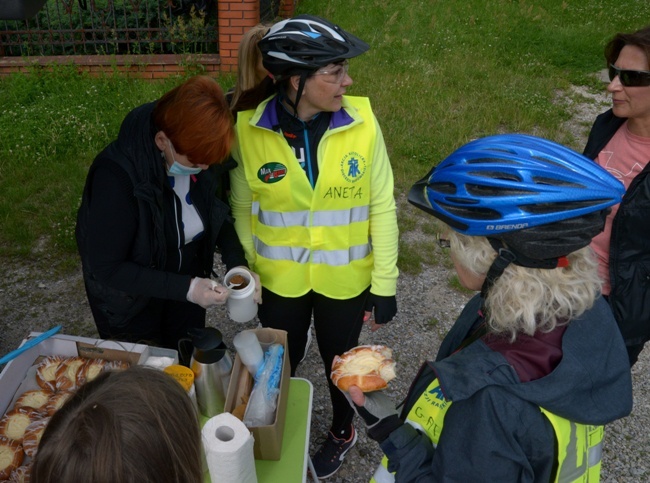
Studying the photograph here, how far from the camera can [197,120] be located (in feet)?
6.77

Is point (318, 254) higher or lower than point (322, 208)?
lower

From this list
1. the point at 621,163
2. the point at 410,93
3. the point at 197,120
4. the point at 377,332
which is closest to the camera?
the point at 197,120

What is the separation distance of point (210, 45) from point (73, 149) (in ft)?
8.44

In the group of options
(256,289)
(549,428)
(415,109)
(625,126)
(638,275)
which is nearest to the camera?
(549,428)

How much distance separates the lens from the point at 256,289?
2355mm

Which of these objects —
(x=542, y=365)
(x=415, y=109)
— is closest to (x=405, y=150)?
(x=415, y=109)

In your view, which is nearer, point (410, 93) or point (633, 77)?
point (633, 77)

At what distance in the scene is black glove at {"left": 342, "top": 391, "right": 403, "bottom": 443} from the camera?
163 cm

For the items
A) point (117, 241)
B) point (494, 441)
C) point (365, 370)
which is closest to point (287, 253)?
point (117, 241)

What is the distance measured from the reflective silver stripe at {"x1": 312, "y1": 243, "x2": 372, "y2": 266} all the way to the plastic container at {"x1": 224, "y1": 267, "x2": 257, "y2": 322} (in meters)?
0.37

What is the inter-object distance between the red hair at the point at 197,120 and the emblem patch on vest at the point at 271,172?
263mm

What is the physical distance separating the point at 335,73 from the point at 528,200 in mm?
1102

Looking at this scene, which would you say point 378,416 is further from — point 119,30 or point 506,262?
point 119,30

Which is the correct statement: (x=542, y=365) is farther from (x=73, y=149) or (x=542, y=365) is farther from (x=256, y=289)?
(x=73, y=149)
